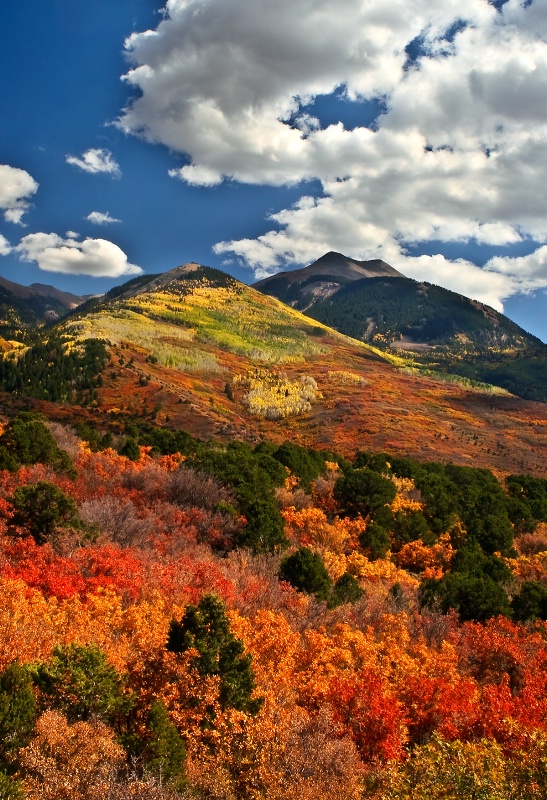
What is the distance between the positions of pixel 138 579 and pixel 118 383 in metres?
94.0

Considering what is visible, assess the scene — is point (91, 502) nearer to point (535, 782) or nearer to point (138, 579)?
point (138, 579)

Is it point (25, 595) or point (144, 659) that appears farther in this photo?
point (25, 595)

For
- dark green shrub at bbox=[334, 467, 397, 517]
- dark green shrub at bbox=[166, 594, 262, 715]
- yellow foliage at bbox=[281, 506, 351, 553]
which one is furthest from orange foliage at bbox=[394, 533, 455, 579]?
dark green shrub at bbox=[166, 594, 262, 715]

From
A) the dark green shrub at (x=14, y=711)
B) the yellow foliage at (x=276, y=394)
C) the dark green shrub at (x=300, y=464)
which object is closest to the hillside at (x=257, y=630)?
the dark green shrub at (x=14, y=711)

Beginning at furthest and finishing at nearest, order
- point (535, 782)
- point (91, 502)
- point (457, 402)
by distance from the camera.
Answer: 1. point (457, 402)
2. point (91, 502)
3. point (535, 782)

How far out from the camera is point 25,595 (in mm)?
15227

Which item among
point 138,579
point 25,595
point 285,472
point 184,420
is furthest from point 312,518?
point 184,420

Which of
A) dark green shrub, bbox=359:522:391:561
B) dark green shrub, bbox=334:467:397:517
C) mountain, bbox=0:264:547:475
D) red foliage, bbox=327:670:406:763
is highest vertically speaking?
mountain, bbox=0:264:547:475

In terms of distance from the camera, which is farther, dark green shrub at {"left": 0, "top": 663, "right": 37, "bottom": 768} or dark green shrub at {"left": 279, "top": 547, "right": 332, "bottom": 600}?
dark green shrub at {"left": 279, "top": 547, "right": 332, "bottom": 600}

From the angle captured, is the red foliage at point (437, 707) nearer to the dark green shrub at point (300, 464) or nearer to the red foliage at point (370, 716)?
the red foliage at point (370, 716)

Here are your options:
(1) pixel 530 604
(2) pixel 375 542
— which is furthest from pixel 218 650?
(2) pixel 375 542

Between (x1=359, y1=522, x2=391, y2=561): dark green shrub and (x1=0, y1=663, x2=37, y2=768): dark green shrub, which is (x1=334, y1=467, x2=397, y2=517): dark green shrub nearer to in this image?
(x1=359, y1=522, x2=391, y2=561): dark green shrub

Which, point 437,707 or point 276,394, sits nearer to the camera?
point 437,707

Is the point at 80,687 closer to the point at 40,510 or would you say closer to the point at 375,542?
the point at 40,510
